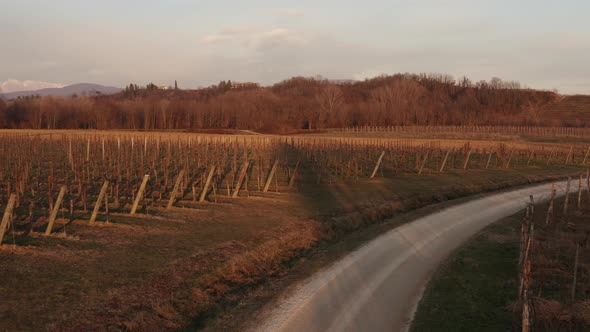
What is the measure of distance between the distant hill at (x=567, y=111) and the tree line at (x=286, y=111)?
219 centimetres

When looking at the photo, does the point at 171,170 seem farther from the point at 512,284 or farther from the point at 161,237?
the point at 512,284

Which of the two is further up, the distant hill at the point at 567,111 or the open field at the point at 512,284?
the distant hill at the point at 567,111

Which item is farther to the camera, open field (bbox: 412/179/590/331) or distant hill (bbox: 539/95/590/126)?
distant hill (bbox: 539/95/590/126)

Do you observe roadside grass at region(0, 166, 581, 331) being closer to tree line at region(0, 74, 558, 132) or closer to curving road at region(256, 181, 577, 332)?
curving road at region(256, 181, 577, 332)

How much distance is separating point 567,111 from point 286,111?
53.7 m

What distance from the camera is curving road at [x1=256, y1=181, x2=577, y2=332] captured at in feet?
23.2

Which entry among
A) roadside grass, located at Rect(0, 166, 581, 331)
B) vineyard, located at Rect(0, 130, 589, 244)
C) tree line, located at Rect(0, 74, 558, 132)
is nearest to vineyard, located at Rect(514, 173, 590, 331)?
roadside grass, located at Rect(0, 166, 581, 331)

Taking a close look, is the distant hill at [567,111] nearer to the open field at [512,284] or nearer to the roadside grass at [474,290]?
the open field at [512,284]

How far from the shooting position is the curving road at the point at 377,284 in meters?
7.09

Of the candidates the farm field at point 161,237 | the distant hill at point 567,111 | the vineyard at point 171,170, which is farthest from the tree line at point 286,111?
the farm field at point 161,237

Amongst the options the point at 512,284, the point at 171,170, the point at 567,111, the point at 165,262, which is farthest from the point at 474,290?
the point at 567,111

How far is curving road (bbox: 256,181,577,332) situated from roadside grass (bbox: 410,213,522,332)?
26cm

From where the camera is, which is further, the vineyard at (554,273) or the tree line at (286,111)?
the tree line at (286,111)

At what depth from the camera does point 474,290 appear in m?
8.55
